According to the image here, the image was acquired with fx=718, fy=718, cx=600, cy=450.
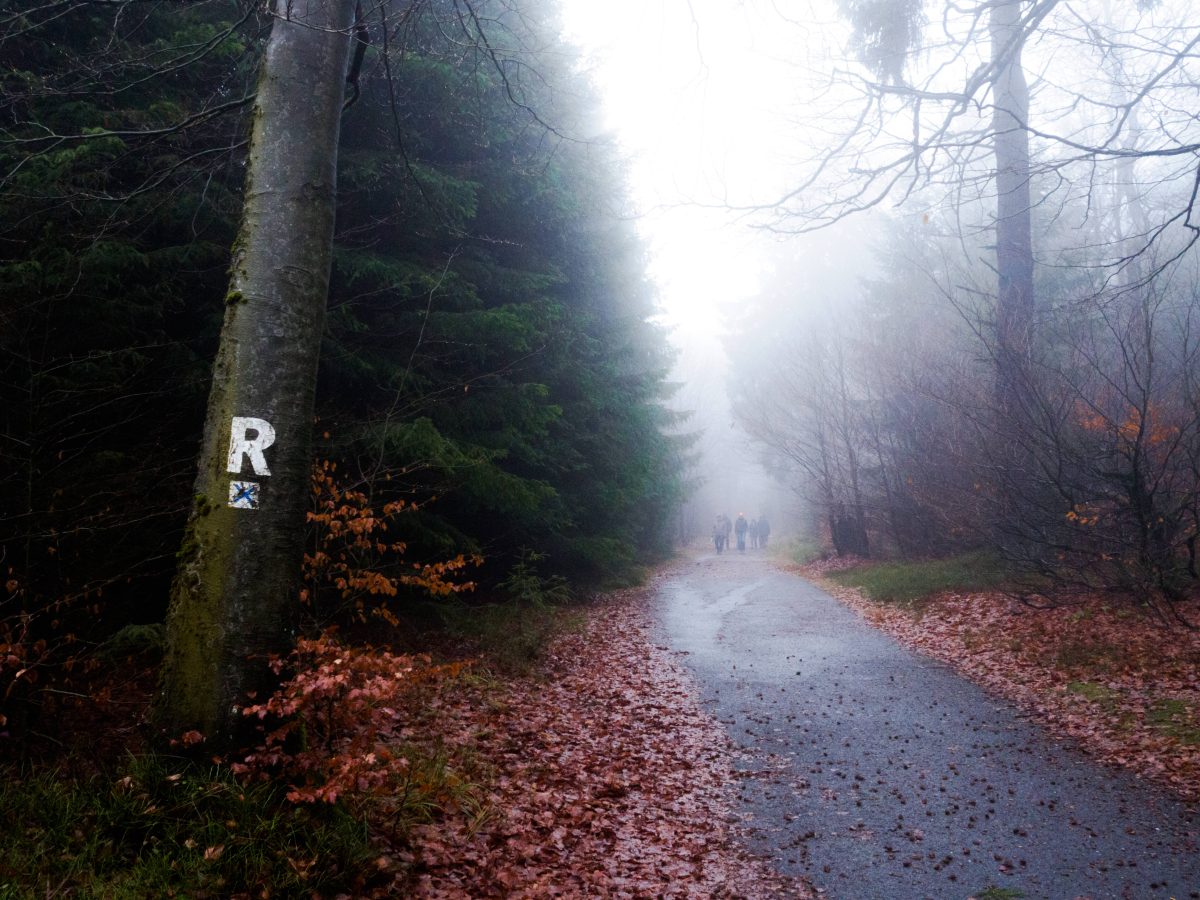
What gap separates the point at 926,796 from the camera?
198 inches

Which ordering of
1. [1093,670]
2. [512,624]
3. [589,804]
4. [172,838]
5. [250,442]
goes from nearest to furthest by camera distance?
1. [172,838]
2. [250,442]
3. [589,804]
4. [1093,670]
5. [512,624]

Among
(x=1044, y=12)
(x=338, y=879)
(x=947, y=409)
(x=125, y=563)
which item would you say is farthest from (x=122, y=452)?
(x=947, y=409)

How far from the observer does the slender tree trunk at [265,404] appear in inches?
138

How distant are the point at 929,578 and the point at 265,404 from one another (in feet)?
42.7

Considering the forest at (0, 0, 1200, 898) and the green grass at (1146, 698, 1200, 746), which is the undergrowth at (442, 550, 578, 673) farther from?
the green grass at (1146, 698, 1200, 746)

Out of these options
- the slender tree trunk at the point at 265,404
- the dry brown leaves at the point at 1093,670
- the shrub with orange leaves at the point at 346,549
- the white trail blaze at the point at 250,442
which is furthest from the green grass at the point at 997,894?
the shrub with orange leaves at the point at 346,549

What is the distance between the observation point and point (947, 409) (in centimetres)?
1375

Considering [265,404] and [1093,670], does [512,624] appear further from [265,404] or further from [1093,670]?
[1093,670]

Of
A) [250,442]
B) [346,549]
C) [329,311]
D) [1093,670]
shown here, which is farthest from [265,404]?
[1093,670]

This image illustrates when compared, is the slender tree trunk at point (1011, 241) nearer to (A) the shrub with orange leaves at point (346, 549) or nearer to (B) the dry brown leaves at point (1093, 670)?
(B) the dry brown leaves at point (1093, 670)

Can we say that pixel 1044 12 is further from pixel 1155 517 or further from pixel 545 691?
pixel 545 691

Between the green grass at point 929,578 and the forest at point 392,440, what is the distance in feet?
0.89

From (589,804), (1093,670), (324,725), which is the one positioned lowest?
(589,804)

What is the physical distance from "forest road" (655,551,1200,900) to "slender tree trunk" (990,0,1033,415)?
411 centimetres
